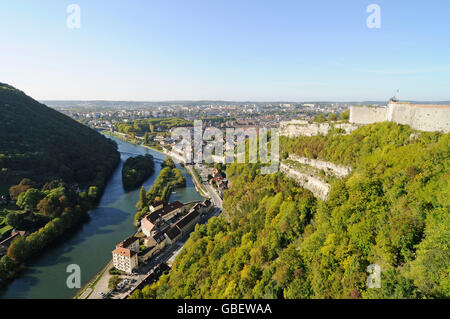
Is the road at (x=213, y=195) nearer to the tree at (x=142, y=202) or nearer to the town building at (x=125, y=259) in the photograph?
the tree at (x=142, y=202)

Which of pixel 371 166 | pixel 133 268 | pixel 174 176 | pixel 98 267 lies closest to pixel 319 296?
pixel 371 166

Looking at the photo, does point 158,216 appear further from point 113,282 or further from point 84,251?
point 113,282

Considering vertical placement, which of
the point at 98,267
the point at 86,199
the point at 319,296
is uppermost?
the point at 319,296

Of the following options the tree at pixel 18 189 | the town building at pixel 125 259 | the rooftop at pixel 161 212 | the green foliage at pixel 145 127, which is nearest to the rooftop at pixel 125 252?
the town building at pixel 125 259

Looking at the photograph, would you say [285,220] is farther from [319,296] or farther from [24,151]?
[24,151]

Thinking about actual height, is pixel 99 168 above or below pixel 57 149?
below

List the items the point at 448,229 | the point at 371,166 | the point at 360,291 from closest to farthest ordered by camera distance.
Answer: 1. the point at 448,229
2. the point at 360,291
3. the point at 371,166

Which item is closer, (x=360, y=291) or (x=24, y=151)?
(x=360, y=291)

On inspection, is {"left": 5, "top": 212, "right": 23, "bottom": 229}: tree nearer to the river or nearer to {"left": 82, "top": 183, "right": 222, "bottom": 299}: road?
the river
